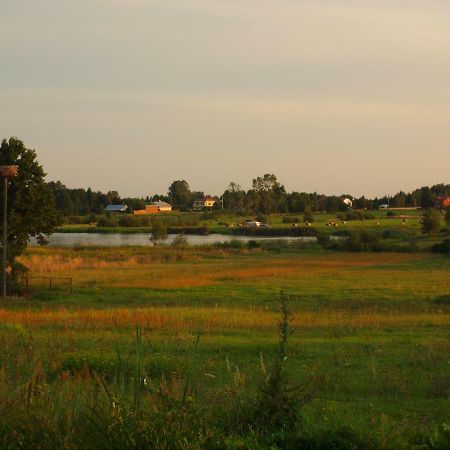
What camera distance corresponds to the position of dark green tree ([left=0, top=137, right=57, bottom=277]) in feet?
136

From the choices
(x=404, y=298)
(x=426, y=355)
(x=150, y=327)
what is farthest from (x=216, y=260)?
(x=426, y=355)

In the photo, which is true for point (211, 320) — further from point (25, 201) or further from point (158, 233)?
point (158, 233)

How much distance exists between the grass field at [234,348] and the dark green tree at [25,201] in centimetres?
396

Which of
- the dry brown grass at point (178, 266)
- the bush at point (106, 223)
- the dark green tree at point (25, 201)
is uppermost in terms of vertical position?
the dark green tree at point (25, 201)

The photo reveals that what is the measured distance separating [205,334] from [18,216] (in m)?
22.7

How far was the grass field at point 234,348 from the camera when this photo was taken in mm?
7887

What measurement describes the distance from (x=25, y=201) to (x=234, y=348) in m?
26.3

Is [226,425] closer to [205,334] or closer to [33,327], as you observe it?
[205,334]

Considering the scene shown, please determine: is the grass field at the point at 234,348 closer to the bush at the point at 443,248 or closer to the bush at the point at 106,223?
the bush at the point at 443,248

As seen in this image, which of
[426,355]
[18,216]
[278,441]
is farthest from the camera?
[18,216]

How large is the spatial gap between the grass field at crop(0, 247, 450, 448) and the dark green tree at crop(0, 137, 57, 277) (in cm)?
396

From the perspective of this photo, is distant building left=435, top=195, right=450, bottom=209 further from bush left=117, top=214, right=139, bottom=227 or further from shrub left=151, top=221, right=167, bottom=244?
bush left=117, top=214, right=139, bottom=227

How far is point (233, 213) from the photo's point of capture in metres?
194

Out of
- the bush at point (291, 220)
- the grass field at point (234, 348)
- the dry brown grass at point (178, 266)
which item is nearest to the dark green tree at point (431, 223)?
the dry brown grass at point (178, 266)
